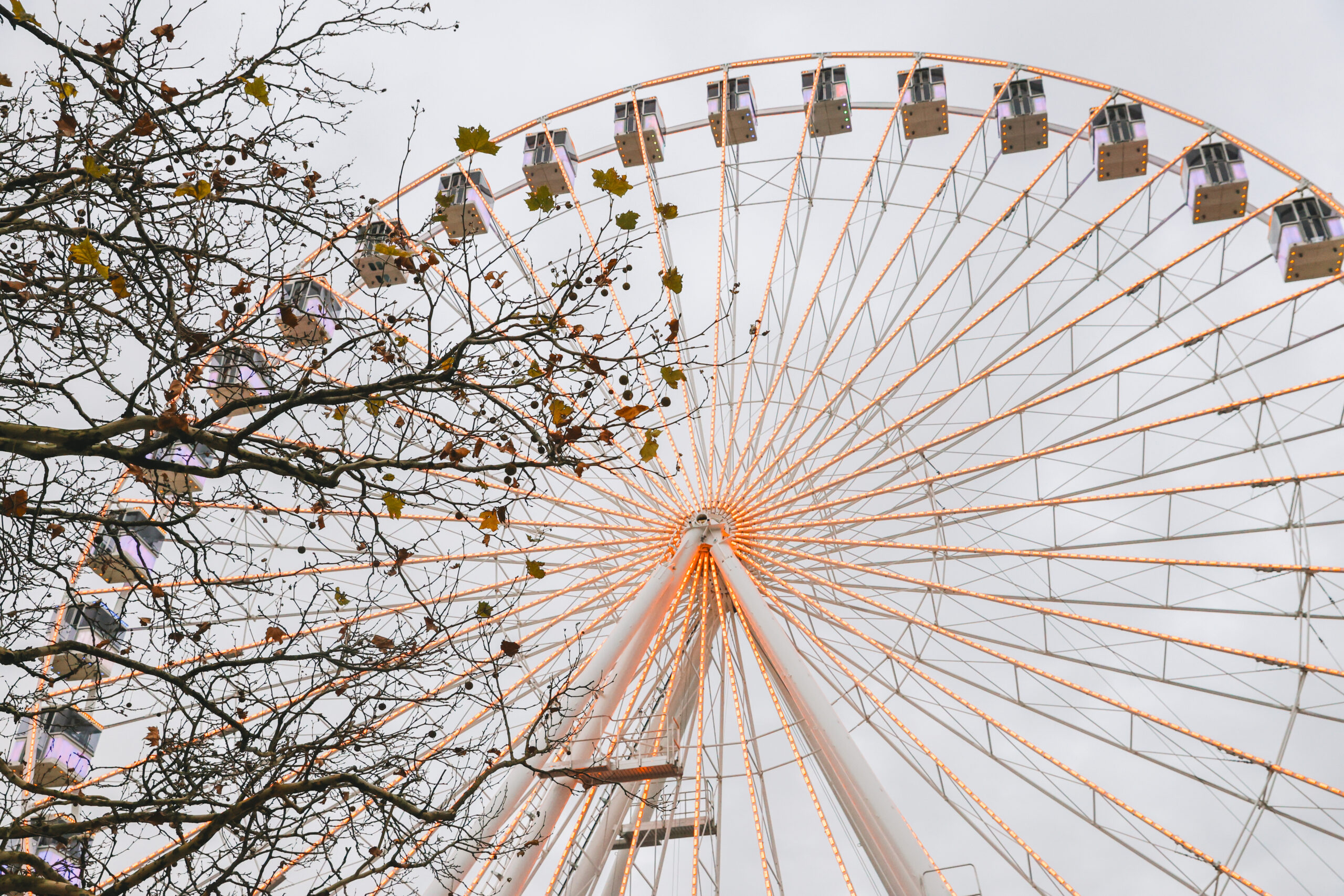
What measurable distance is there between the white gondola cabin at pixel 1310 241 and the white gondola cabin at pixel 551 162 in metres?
12.0

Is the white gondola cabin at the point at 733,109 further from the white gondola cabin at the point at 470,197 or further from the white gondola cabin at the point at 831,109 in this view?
the white gondola cabin at the point at 470,197

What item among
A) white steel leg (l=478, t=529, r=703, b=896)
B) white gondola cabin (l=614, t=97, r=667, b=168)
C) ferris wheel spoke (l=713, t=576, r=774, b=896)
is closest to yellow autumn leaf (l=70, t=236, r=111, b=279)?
white steel leg (l=478, t=529, r=703, b=896)

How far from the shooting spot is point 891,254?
62.0 feet

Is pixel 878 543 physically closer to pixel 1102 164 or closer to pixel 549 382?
pixel 1102 164

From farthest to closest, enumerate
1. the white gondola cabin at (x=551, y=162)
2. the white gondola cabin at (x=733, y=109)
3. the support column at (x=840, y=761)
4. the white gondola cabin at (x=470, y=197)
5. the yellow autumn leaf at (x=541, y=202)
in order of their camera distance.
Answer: the white gondola cabin at (x=733, y=109) < the white gondola cabin at (x=551, y=162) < the white gondola cabin at (x=470, y=197) < the support column at (x=840, y=761) < the yellow autumn leaf at (x=541, y=202)

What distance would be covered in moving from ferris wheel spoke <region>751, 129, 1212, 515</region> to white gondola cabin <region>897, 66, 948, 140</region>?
10.1 feet

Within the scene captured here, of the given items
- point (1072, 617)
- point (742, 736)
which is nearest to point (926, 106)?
point (1072, 617)

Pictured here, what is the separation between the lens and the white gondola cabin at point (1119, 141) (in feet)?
61.9

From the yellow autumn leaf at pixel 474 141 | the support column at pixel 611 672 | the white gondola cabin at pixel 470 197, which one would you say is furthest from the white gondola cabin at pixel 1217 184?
the yellow autumn leaf at pixel 474 141

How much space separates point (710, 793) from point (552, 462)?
11.5m

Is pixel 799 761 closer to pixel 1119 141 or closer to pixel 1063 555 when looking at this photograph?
pixel 1063 555

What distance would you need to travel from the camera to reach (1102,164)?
19078mm

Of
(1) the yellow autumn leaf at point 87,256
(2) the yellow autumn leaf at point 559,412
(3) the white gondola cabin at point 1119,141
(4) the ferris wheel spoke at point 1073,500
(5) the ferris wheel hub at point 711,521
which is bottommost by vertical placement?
(2) the yellow autumn leaf at point 559,412

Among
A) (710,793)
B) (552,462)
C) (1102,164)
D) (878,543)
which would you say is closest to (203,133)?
(552,462)
